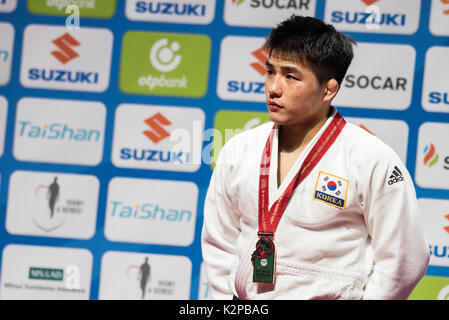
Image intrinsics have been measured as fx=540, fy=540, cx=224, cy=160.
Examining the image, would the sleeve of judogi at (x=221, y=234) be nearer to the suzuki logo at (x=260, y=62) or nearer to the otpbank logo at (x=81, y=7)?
the suzuki logo at (x=260, y=62)

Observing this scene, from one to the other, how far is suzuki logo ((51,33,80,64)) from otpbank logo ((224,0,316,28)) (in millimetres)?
800

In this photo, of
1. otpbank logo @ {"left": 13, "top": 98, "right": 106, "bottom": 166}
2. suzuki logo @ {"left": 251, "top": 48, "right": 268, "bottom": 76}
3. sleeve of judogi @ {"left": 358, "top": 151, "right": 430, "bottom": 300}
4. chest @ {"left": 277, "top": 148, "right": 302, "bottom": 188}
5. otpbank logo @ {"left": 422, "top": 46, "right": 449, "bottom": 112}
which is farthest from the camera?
otpbank logo @ {"left": 13, "top": 98, "right": 106, "bottom": 166}

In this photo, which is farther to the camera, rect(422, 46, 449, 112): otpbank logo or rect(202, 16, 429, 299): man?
rect(422, 46, 449, 112): otpbank logo

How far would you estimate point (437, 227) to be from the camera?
2.59m

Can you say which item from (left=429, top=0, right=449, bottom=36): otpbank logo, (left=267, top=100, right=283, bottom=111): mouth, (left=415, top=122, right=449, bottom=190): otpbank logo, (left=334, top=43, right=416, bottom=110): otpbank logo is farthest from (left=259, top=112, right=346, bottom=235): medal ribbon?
(left=429, top=0, right=449, bottom=36): otpbank logo

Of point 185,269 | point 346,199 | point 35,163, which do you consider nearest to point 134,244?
point 185,269

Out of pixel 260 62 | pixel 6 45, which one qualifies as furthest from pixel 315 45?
pixel 6 45

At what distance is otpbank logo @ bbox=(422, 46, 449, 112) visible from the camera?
2.57 metres

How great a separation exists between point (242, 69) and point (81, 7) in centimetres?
90

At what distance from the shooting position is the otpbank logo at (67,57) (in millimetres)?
2773

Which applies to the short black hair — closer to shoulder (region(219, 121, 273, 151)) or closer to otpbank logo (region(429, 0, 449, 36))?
shoulder (region(219, 121, 273, 151))

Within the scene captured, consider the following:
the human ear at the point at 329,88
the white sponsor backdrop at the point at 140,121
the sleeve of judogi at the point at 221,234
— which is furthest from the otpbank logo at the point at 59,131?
the human ear at the point at 329,88

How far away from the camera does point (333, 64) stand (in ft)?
5.44
